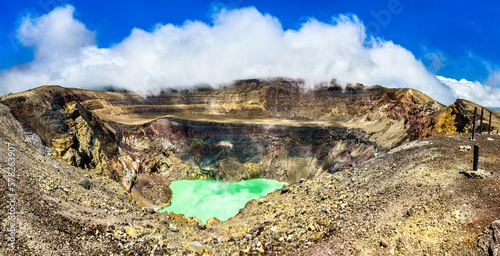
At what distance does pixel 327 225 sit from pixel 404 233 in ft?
10.5

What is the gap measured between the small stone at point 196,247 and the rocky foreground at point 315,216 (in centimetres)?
5

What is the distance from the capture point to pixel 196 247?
544 inches

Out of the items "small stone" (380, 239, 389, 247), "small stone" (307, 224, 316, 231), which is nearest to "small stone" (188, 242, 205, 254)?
"small stone" (307, 224, 316, 231)

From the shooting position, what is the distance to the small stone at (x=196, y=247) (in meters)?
13.7

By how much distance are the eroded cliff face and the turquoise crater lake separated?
1.80m

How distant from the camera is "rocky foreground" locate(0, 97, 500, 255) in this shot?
9797 mm

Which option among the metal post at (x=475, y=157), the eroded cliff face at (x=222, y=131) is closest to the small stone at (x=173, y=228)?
the eroded cliff face at (x=222, y=131)

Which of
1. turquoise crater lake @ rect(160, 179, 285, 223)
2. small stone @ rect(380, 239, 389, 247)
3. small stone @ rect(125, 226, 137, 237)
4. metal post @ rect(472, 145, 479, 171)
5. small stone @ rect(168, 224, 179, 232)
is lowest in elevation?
turquoise crater lake @ rect(160, 179, 285, 223)

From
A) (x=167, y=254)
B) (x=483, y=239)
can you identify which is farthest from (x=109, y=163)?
(x=483, y=239)

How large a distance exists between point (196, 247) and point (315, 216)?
5896mm

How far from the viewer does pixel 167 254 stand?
12734mm

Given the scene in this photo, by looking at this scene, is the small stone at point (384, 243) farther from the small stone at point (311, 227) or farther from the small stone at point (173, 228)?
the small stone at point (173, 228)

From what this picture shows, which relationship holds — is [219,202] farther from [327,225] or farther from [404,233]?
[404,233]

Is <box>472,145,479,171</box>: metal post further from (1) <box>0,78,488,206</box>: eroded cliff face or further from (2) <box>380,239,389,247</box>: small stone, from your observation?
(1) <box>0,78,488,206</box>: eroded cliff face
